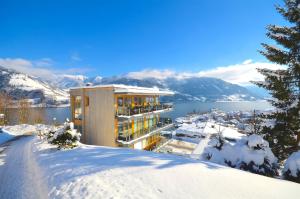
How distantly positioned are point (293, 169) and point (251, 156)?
6.00ft

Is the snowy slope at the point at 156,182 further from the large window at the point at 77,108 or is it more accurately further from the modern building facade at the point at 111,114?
the large window at the point at 77,108

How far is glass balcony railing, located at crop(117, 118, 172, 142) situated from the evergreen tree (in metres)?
12.8

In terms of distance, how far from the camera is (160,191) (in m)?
5.89

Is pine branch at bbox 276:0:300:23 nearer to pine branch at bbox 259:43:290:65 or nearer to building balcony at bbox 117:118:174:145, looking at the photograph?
pine branch at bbox 259:43:290:65

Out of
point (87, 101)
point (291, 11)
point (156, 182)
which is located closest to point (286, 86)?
point (291, 11)

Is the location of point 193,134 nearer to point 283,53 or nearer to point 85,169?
point 283,53

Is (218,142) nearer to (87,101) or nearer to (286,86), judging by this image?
(286,86)

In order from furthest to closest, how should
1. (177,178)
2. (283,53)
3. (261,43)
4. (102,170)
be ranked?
1. (261,43)
2. (283,53)
3. (102,170)
4. (177,178)

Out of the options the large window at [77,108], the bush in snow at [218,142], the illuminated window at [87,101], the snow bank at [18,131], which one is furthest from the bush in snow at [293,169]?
the snow bank at [18,131]

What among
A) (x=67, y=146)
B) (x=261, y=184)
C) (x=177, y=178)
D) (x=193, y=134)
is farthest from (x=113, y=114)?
(x=193, y=134)

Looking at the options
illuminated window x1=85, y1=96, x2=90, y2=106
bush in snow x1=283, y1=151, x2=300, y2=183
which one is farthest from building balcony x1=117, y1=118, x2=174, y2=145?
bush in snow x1=283, y1=151, x2=300, y2=183

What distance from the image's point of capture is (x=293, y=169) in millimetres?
8828

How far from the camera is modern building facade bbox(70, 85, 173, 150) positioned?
1967 cm

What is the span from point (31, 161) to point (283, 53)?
63.0 ft
